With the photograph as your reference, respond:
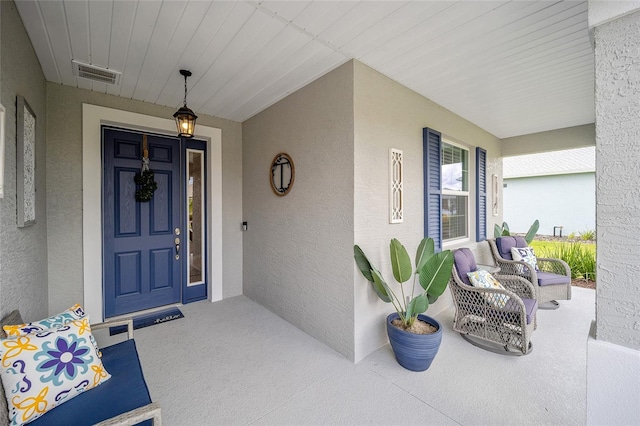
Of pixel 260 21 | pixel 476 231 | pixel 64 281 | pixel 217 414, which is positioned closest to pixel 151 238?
pixel 64 281

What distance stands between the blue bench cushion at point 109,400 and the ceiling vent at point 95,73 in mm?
2524

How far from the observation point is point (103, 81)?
8.91 feet

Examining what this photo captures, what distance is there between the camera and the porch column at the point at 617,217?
1068mm

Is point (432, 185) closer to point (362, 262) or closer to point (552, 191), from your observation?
point (362, 262)

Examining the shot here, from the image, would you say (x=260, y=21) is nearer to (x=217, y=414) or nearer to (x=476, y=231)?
(x=217, y=414)

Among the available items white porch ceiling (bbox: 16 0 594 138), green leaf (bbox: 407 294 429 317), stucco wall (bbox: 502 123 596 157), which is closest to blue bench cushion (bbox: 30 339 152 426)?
green leaf (bbox: 407 294 429 317)

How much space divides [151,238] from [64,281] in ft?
3.02

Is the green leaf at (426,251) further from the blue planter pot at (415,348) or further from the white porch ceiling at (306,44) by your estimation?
the white porch ceiling at (306,44)

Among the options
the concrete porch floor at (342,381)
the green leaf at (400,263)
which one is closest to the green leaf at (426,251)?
the green leaf at (400,263)

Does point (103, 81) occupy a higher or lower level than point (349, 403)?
higher

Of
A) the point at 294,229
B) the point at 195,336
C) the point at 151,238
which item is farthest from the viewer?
the point at 151,238

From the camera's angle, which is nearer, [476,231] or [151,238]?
[151,238]

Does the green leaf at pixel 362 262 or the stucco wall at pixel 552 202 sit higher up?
the stucco wall at pixel 552 202

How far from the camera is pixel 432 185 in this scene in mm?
3236
